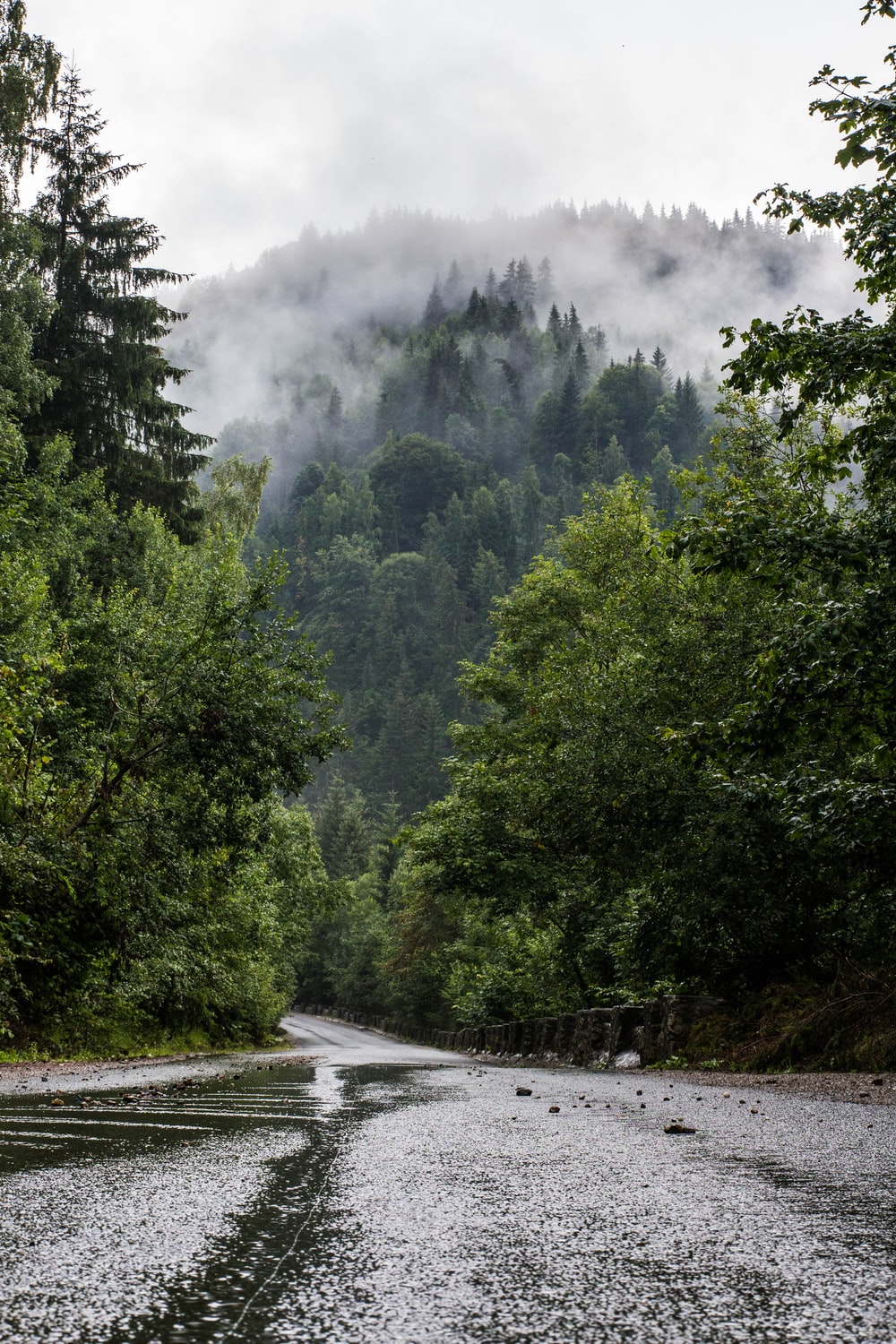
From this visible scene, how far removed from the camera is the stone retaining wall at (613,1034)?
13.9 meters

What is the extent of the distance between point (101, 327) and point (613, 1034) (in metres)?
24.6

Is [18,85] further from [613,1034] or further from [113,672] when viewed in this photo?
[613,1034]

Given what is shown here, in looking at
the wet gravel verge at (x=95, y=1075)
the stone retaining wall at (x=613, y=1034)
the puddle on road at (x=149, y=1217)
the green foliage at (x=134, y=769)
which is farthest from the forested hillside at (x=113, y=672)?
the puddle on road at (x=149, y=1217)

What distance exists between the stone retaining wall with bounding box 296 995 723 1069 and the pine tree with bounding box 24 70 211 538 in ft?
57.6

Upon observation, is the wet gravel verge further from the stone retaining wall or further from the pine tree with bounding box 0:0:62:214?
the pine tree with bounding box 0:0:62:214

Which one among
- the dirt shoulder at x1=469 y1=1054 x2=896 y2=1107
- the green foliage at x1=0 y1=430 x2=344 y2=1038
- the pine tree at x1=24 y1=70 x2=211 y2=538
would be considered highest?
the pine tree at x1=24 y1=70 x2=211 y2=538

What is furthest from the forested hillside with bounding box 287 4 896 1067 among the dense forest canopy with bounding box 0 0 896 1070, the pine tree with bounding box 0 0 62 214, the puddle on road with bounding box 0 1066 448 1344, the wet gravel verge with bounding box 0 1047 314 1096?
Answer: the pine tree with bounding box 0 0 62 214

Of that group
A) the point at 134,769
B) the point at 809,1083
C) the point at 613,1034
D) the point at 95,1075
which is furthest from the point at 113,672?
the point at 809,1083

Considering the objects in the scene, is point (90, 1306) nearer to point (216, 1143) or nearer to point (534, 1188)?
point (534, 1188)

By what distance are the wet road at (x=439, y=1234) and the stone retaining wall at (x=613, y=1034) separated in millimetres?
8499

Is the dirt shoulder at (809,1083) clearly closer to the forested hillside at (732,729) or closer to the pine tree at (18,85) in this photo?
the forested hillside at (732,729)

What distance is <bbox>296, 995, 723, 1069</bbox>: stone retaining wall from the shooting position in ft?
45.5

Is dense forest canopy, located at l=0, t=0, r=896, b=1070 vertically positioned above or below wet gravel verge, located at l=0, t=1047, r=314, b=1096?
above

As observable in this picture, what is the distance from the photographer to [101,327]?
30688 millimetres
